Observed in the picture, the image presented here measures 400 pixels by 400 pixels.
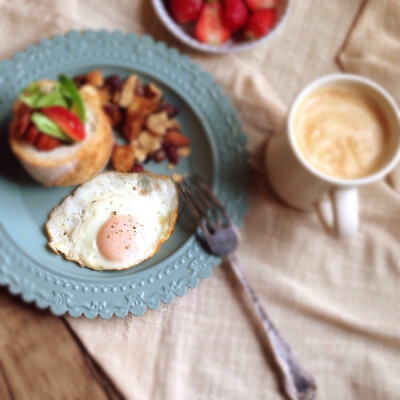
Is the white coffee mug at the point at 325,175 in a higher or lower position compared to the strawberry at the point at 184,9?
lower

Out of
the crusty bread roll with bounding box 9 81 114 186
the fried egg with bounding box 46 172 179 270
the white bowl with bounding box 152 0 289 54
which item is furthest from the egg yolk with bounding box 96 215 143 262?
the white bowl with bounding box 152 0 289 54

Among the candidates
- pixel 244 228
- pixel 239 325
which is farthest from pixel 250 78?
pixel 239 325

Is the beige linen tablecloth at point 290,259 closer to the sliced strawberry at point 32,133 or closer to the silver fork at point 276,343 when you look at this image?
the silver fork at point 276,343

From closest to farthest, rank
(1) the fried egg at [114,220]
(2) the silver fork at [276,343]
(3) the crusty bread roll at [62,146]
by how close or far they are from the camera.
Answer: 1. (1) the fried egg at [114,220]
2. (3) the crusty bread roll at [62,146]
3. (2) the silver fork at [276,343]

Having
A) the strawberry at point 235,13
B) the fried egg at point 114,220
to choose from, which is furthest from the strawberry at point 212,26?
the fried egg at point 114,220

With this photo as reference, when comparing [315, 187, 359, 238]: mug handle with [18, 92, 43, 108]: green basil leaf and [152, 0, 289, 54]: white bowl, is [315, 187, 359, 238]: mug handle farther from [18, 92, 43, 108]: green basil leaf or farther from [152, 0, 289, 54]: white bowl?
[18, 92, 43, 108]: green basil leaf

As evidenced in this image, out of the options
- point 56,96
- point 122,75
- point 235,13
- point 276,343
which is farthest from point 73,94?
point 276,343
